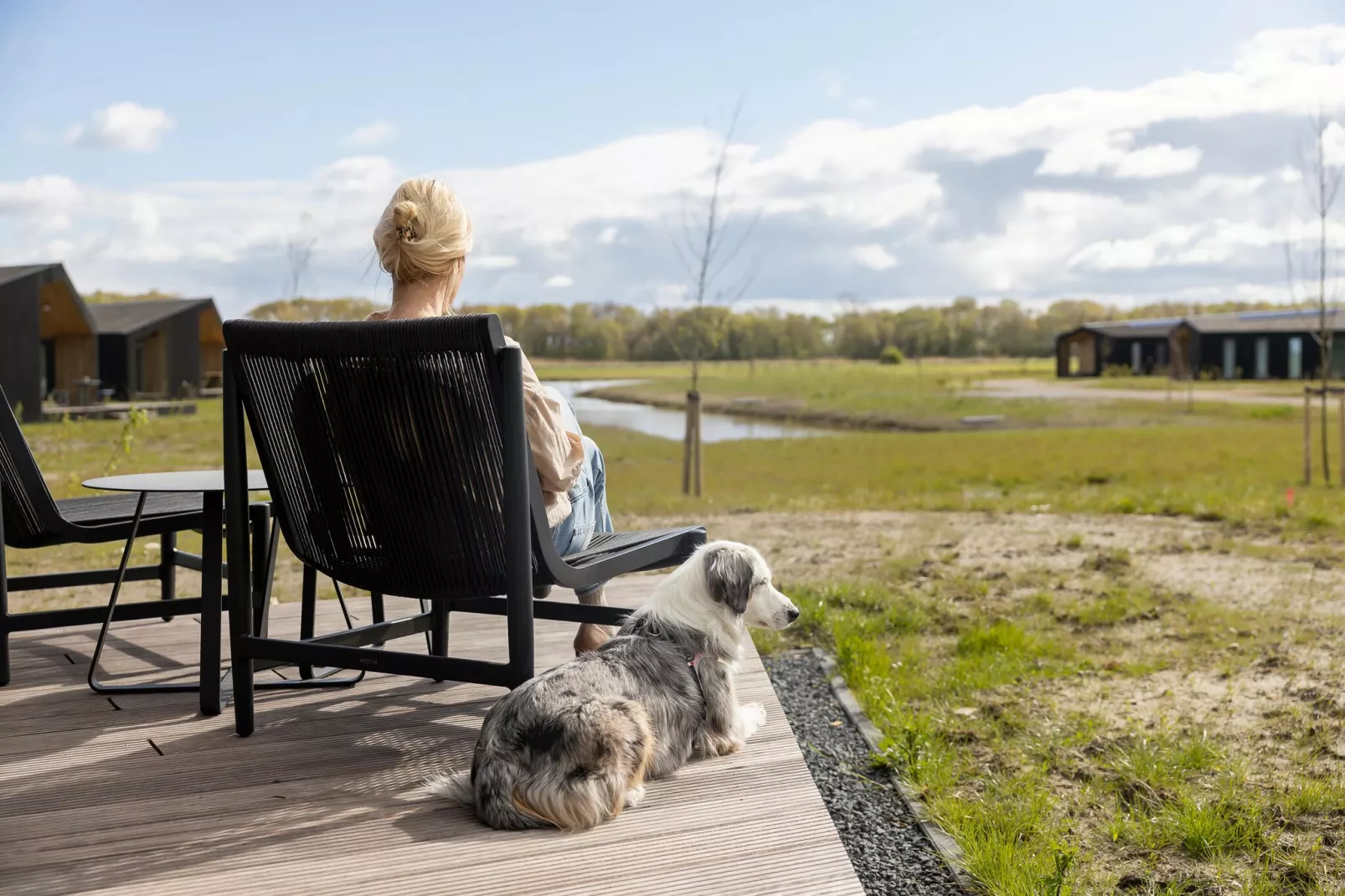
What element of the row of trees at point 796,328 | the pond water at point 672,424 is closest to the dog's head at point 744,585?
the row of trees at point 796,328

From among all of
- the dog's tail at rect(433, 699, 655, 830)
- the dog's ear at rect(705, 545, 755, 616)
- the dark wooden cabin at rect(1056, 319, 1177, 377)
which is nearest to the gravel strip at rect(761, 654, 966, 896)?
the dog's ear at rect(705, 545, 755, 616)

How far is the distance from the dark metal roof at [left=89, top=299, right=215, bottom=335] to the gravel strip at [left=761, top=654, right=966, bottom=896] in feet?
75.5

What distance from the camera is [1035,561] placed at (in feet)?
20.9

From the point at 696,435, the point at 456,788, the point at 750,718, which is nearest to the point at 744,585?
the point at 750,718

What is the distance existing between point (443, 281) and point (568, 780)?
48.0 inches

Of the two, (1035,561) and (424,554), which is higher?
(424,554)

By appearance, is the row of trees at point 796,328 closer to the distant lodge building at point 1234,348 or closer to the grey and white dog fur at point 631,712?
the grey and white dog fur at point 631,712

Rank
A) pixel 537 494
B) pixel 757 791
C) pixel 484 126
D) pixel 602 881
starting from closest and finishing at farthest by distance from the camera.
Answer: pixel 602 881, pixel 757 791, pixel 537 494, pixel 484 126

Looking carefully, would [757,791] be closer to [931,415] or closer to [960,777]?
[960,777]

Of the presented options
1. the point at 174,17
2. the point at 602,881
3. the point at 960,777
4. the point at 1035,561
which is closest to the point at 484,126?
the point at 1035,561

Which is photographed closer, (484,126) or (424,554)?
(424,554)

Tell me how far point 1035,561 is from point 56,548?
7.03 meters

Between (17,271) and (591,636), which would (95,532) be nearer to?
(591,636)

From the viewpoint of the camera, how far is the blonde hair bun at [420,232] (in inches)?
91.1
